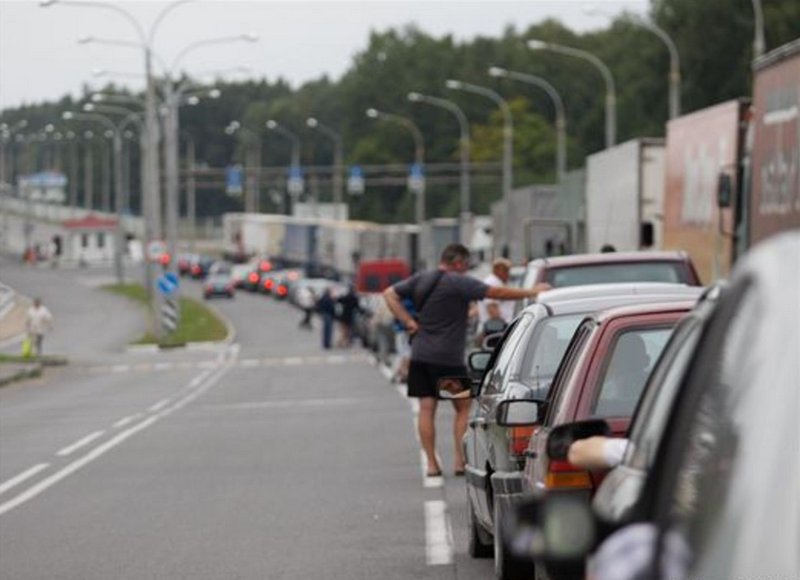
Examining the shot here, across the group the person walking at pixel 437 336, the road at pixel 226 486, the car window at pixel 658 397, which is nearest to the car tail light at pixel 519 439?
the road at pixel 226 486

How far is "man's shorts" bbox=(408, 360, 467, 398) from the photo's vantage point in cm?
1631

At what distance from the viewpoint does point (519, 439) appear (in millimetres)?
10156

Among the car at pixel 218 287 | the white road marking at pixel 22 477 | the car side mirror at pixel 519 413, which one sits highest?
the car side mirror at pixel 519 413

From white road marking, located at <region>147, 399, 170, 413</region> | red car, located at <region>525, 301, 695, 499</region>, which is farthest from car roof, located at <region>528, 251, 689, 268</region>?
white road marking, located at <region>147, 399, 170, 413</region>

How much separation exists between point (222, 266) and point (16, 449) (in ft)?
332

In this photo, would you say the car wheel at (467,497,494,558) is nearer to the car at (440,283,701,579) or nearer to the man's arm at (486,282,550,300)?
the car at (440,283,701,579)

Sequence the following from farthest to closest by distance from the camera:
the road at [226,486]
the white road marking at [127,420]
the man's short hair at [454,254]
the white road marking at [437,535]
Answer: the white road marking at [127,420]
the man's short hair at [454,254]
the road at [226,486]
the white road marking at [437,535]

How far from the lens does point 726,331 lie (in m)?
4.18

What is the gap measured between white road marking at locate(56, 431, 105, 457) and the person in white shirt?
152 inches

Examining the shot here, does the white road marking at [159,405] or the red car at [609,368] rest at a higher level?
the red car at [609,368]

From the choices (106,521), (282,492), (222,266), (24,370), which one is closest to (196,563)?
(106,521)

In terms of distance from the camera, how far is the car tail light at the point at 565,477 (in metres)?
8.21

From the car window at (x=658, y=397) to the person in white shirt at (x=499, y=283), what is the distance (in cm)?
1448

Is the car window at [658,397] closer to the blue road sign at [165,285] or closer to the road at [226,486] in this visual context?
the road at [226,486]
